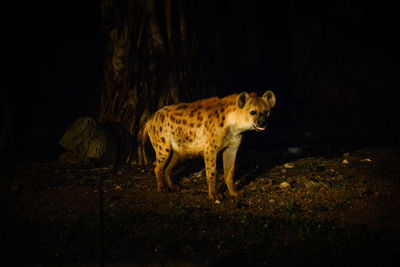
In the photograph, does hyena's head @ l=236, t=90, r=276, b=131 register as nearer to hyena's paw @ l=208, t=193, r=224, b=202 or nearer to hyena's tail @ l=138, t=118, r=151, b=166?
hyena's paw @ l=208, t=193, r=224, b=202

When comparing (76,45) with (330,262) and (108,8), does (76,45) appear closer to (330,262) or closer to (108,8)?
(108,8)

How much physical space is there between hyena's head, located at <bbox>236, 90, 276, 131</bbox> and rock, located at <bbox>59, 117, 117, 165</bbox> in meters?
2.75

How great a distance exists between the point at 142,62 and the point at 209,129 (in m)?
2.33

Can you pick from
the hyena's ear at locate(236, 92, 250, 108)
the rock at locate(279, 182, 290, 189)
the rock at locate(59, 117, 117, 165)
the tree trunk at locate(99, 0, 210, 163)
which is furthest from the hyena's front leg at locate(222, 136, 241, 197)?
the rock at locate(59, 117, 117, 165)

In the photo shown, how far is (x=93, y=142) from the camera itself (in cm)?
693

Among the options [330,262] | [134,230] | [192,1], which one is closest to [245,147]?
[192,1]

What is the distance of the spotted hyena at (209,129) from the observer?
5.05 m

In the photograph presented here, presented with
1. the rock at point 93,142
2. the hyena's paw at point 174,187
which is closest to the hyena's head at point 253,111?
the hyena's paw at point 174,187

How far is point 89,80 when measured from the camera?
1574 cm

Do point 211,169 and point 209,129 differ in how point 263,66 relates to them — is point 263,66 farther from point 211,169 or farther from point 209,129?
point 211,169

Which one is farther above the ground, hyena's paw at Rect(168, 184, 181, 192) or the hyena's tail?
the hyena's tail

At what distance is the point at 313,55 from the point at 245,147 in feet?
16.1

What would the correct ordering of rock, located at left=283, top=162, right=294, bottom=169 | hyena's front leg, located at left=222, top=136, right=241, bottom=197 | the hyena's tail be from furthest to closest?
1. rock, located at left=283, top=162, right=294, bottom=169
2. the hyena's tail
3. hyena's front leg, located at left=222, top=136, right=241, bottom=197

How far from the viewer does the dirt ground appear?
3.72 meters
